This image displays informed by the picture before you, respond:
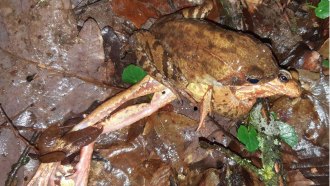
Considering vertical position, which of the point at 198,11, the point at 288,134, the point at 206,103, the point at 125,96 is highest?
the point at 198,11

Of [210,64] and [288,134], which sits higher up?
[210,64]

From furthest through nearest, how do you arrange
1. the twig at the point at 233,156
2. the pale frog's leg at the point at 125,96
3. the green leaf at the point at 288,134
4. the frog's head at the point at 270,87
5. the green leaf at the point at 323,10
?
the green leaf at the point at 323,10, the green leaf at the point at 288,134, the twig at the point at 233,156, the pale frog's leg at the point at 125,96, the frog's head at the point at 270,87

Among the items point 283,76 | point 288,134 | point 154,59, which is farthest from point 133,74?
point 288,134

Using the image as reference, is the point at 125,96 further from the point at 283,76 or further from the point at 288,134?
the point at 288,134

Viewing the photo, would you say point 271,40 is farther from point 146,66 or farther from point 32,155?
point 32,155

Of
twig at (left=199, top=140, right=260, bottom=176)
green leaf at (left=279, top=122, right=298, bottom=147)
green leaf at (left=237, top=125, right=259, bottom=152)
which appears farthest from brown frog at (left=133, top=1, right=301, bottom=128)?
green leaf at (left=279, top=122, right=298, bottom=147)

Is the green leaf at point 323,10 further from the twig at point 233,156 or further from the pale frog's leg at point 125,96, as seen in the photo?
the pale frog's leg at point 125,96

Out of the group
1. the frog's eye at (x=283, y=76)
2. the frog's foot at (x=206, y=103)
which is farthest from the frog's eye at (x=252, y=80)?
the frog's foot at (x=206, y=103)
